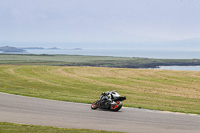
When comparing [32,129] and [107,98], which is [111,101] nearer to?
[107,98]

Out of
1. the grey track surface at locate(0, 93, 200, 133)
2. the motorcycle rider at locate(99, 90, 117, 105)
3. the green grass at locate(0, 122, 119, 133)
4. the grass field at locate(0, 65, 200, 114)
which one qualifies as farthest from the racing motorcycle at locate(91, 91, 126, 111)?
the green grass at locate(0, 122, 119, 133)

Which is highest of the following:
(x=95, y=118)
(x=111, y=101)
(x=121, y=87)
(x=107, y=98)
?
(x=107, y=98)

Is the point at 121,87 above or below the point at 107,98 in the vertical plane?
below

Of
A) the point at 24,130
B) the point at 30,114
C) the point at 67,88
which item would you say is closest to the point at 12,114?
the point at 30,114

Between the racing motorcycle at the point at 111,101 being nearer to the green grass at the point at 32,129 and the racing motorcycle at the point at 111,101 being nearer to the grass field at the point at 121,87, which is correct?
the grass field at the point at 121,87

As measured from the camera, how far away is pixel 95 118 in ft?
51.2

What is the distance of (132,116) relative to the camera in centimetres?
1628

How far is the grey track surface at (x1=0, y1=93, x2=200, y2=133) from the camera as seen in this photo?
13570 millimetres

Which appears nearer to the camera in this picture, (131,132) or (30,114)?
(131,132)

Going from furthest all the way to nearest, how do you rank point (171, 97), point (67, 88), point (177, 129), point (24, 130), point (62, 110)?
1. point (67, 88)
2. point (171, 97)
3. point (62, 110)
4. point (177, 129)
5. point (24, 130)

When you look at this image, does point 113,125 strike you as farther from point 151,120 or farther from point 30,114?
point 30,114

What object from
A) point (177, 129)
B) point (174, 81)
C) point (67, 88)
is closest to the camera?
point (177, 129)

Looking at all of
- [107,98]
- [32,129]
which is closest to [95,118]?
[107,98]

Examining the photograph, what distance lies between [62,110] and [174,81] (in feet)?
74.6
